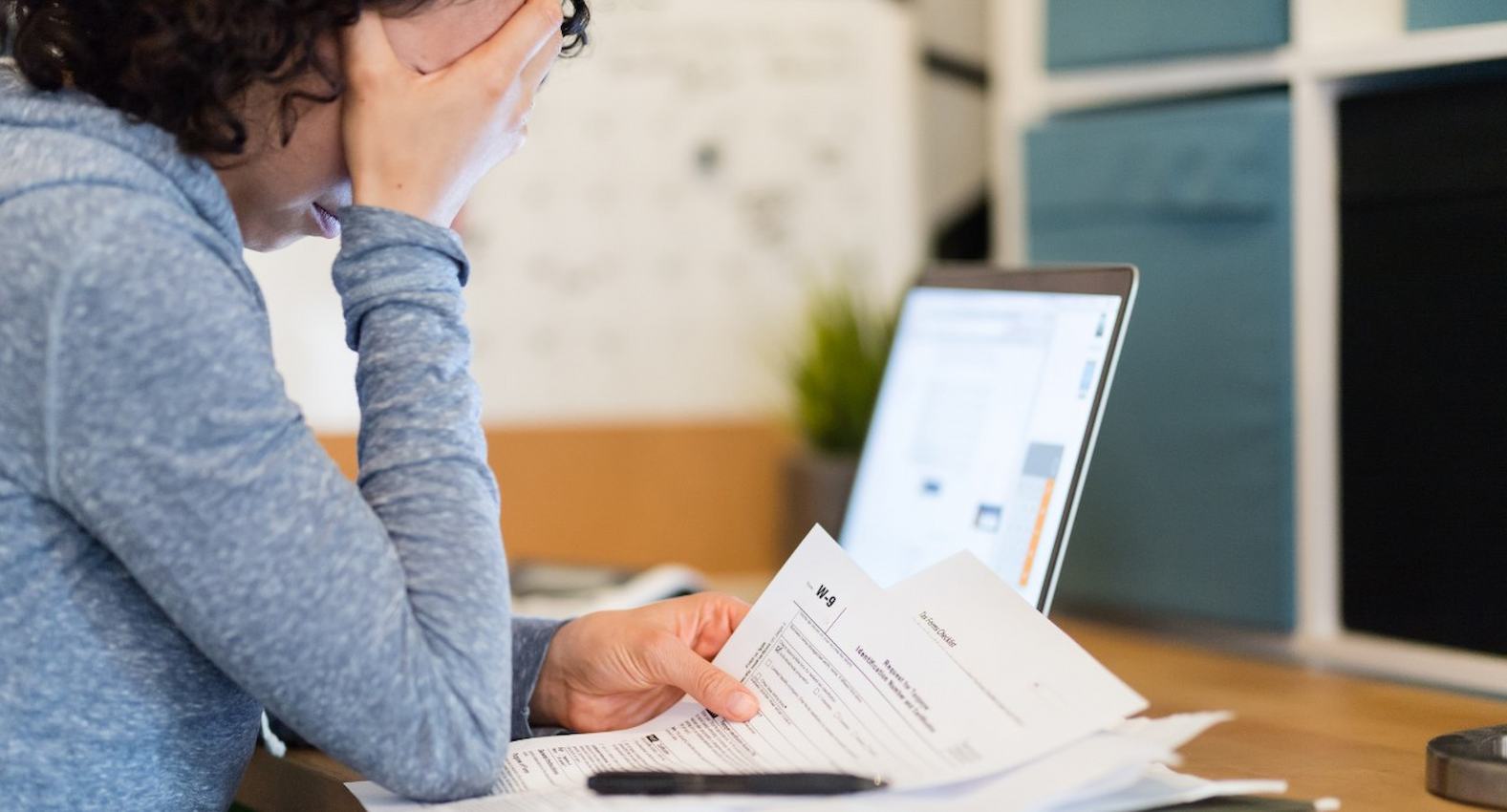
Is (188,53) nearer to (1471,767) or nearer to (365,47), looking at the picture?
(365,47)

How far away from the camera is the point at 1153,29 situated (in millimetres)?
1374

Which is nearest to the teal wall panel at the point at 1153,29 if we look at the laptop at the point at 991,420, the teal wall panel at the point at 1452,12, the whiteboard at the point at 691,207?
the teal wall panel at the point at 1452,12

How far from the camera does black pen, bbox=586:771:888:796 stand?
2.35 feet

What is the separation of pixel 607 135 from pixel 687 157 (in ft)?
0.38

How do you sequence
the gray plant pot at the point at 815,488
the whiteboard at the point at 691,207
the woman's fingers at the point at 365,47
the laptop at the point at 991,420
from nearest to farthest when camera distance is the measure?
the woman's fingers at the point at 365,47 < the laptop at the point at 991,420 < the gray plant pot at the point at 815,488 < the whiteboard at the point at 691,207

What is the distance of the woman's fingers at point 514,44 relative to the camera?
82 cm

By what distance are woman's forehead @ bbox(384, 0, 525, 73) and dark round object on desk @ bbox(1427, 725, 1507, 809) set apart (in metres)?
0.63

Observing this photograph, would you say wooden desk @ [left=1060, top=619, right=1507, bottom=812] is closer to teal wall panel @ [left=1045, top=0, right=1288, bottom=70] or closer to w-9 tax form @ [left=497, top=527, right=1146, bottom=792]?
w-9 tax form @ [left=497, top=527, right=1146, bottom=792]

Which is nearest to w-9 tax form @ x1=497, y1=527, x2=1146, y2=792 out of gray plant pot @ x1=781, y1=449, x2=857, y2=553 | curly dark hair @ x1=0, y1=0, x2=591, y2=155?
curly dark hair @ x1=0, y1=0, x2=591, y2=155

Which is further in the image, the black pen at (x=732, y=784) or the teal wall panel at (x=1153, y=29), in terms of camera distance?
the teal wall panel at (x=1153, y=29)

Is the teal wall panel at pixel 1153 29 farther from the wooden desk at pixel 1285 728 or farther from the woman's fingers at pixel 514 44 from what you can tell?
the woman's fingers at pixel 514 44

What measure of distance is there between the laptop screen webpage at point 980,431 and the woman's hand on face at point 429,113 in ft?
1.18

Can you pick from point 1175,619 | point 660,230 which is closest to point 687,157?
point 660,230

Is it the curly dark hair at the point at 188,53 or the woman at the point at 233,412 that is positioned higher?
the curly dark hair at the point at 188,53
